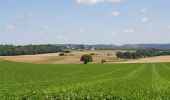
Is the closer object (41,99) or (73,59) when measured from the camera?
(41,99)

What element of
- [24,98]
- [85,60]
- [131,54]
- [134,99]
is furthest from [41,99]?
[131,54]

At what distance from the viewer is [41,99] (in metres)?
22.0

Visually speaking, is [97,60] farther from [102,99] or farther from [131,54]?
[102,99]

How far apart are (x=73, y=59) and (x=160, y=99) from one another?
136149 mm

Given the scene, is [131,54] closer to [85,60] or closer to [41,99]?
[85,60]

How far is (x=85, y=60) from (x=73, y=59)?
22.8ft

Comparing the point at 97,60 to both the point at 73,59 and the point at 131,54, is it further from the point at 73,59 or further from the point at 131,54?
the point at 131,54

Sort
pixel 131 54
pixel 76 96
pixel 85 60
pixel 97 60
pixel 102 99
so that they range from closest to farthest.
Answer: pixel 102 99
pixel 76 96
pixel 85 60
pixel 97 60
pixel 131 54

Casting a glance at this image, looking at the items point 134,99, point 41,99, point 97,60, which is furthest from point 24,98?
point 97,60

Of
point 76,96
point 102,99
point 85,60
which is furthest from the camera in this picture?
point 85,60

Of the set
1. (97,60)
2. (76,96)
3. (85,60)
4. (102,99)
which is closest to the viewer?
(102,99)

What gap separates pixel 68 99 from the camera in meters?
21.7

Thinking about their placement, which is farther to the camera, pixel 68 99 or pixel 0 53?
pixel 0 53

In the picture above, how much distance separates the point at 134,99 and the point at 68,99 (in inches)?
149
